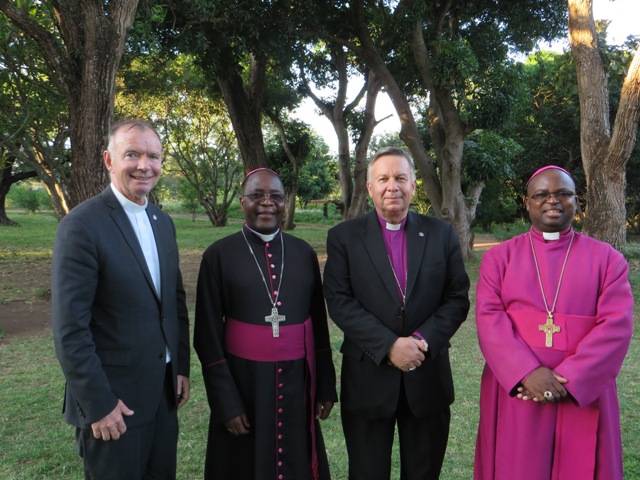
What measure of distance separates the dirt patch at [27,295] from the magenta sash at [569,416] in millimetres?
7271

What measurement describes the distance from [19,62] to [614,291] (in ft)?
32.7

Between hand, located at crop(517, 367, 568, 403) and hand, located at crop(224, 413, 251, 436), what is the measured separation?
1.54m

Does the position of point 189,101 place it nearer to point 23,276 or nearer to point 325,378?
point 23,276

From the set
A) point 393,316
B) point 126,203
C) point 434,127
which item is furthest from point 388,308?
point 434,127

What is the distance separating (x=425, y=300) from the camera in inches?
116

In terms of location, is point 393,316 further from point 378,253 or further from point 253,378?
point 253,378

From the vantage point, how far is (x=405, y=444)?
3.00 metres

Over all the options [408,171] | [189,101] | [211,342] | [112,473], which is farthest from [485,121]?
[189,101]

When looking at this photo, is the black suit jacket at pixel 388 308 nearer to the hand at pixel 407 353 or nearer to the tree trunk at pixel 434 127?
the hand at pixel 407 353

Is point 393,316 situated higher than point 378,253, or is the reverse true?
point 378,253

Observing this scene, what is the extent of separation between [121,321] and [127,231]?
1.45 feet

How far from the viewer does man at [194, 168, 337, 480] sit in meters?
2.94

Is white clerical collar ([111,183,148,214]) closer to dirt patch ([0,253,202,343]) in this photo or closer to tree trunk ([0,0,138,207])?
tree trunk ([0,0,138,207])

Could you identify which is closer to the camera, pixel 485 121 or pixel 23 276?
pixel 485 121
